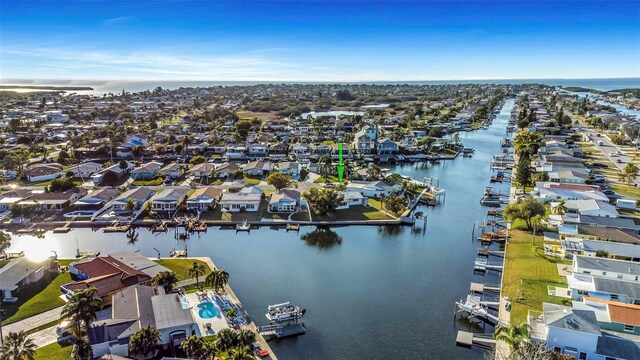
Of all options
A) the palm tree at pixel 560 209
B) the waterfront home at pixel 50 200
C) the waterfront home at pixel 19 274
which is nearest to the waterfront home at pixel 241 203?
the waterfront home at pixel 50 200

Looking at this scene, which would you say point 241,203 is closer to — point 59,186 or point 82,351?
point 59,186

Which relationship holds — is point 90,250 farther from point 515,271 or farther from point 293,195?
point 515,271

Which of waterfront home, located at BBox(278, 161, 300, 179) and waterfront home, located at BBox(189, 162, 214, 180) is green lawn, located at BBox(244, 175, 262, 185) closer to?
waterfront home, located at BBox(278, 161, 300, 179)

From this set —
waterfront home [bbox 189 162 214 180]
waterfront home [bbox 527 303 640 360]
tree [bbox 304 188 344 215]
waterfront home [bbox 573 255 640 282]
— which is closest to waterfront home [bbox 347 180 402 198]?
tree [bbox 304 188 344 215]

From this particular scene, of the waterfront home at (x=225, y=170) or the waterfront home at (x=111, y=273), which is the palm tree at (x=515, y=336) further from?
the waterfront home at (x=225, y=170)

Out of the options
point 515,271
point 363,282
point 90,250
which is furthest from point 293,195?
point 515,271
